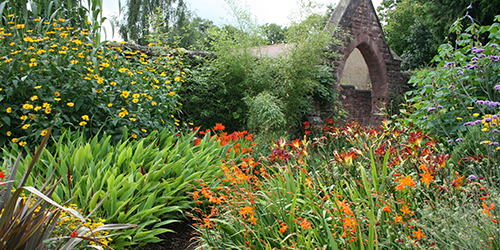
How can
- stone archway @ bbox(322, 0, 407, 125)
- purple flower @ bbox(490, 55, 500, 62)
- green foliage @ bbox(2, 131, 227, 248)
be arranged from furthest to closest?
stone archway @ bbox(322, 0, 407, 125) → purple flower @ bbox(490, 55, 500, 62) → green foliage @ bbox(2, 131, 227, 248)

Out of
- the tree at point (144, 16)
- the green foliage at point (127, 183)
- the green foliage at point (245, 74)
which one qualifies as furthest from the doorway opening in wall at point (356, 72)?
the green foliage at point (127, 183)

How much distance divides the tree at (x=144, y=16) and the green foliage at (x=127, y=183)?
39.3 feet

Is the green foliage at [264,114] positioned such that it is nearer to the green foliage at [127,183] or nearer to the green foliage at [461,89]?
the green foliage at [127,183]

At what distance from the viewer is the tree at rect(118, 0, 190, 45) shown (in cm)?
1368

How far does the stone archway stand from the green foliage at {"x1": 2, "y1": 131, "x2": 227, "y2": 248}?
496 cm

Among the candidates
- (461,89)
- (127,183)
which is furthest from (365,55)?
(127,183)

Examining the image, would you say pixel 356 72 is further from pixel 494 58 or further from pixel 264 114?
pixel 494 58

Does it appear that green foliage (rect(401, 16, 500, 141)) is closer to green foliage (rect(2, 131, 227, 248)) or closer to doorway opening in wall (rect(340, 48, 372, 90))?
green foliage (rect(2, 131, 227, 248))

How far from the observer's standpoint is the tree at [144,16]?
13.7m

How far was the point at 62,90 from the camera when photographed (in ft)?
10.3

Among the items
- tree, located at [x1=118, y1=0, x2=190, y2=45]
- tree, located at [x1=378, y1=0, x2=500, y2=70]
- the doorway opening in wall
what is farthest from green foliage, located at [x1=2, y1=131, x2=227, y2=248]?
the doorway opening in wall

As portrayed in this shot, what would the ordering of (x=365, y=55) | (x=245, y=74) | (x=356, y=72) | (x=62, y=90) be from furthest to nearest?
(x=356, y=72) < (x=365, y=55) < (x=245, y=74) < (x=62, y=90)

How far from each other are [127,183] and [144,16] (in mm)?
13119

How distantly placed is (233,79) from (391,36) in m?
17.7
